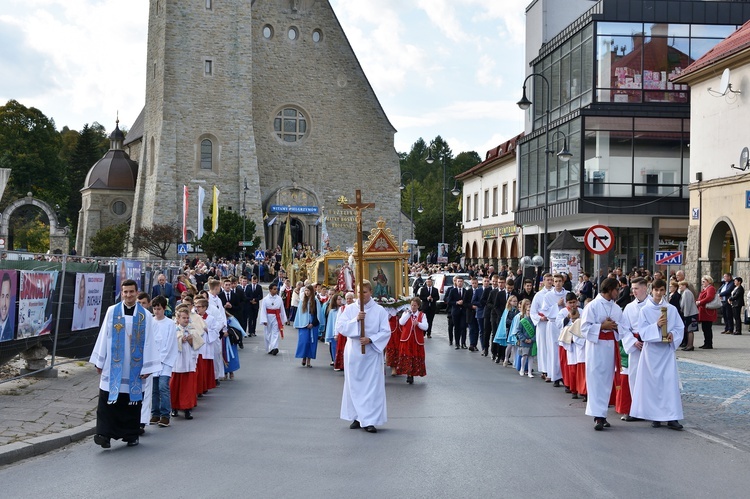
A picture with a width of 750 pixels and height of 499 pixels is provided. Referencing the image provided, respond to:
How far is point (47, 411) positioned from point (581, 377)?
7.30 metres

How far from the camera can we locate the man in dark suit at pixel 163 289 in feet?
72.6

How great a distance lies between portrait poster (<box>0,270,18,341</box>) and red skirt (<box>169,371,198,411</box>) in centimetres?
250

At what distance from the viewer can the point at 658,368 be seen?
11.2 meters

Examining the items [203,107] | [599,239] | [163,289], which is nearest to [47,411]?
[163,289]

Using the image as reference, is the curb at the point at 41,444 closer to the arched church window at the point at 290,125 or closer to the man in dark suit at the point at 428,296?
the man in dark suit at the point at 428,296

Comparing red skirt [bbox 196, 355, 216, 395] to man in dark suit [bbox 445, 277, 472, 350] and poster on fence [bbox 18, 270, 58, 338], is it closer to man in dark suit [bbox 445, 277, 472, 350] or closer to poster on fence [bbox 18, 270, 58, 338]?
poster on fence [bbox 18, 270, 58, 338]

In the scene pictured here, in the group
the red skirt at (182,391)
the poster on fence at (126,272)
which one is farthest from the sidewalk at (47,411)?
the poster on fence at (126,272)

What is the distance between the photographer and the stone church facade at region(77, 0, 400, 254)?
59938 millimetres

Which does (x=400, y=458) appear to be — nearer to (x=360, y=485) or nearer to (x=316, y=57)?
(x=360, y=485)

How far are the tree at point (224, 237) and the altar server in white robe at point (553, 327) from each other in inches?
1390

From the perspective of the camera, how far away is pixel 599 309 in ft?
37.8

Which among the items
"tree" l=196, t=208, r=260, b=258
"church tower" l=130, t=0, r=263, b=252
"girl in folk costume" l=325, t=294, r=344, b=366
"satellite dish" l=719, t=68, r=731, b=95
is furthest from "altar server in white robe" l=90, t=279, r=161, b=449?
"church tower" l=130, t=0, r=263, b=252

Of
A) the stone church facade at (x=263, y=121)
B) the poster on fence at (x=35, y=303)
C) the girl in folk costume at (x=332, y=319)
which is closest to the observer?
the poster on fence at (x=35, y=303)

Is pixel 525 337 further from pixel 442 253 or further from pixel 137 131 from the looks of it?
pixel 137 131
